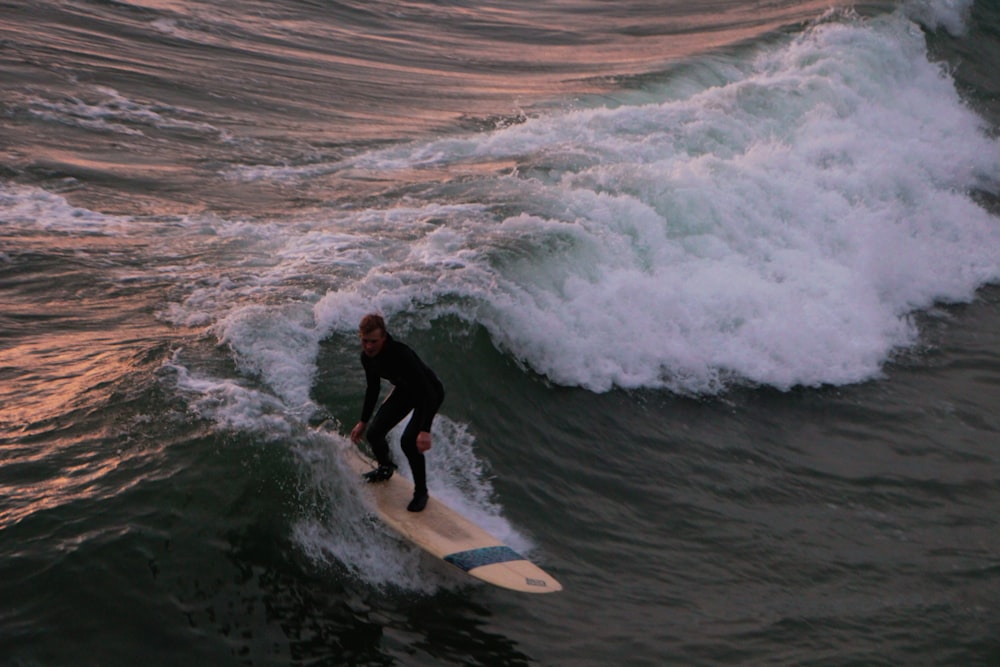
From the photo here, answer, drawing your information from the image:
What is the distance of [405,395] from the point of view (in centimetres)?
696

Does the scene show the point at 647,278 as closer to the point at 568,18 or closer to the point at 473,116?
the point at 473,116

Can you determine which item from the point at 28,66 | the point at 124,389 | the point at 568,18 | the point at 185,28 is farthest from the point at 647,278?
the point at 568,18

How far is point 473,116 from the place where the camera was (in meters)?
16.9

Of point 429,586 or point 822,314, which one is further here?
point 822,314

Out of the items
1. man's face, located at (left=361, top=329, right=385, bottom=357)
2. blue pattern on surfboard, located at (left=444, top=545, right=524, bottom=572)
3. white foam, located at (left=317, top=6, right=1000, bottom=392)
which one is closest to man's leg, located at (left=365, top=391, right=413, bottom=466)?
man's face, located at (left=361, top=329, right=385, bottom=357)

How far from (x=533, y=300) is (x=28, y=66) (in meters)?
10.1

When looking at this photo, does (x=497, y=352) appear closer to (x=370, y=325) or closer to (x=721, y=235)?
(x=370, y=325)

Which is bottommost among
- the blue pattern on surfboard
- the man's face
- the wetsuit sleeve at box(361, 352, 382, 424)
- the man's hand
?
the blue pattern on surfboard

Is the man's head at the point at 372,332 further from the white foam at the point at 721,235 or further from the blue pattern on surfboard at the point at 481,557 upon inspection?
the white foam at the point at 721,235

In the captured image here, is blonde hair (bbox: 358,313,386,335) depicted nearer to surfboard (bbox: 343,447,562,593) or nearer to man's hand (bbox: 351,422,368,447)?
man's hand (bbox: 351,422,368,447)

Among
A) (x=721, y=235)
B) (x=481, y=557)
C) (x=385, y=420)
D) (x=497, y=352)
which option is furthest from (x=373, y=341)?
(x=721, y=235)

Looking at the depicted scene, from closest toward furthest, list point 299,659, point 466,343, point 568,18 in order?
1. point 299,659
2. point 466,343
3. point 568,18

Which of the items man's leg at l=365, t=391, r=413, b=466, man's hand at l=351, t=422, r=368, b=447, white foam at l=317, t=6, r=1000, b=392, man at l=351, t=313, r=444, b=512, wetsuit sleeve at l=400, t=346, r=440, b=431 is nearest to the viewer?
man at l=351, t=313, r=444, b=512

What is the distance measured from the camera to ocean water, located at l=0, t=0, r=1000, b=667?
6434 millimetres
